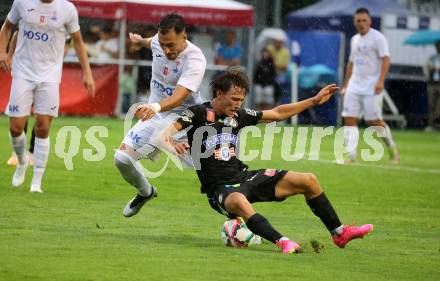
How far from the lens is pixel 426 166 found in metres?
20.9

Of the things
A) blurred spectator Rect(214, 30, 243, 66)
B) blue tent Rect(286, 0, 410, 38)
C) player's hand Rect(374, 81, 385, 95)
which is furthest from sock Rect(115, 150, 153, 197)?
blue tent Rect(286, 0, 410, 38)

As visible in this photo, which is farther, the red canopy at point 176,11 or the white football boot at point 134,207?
the red canopy at point 176,11

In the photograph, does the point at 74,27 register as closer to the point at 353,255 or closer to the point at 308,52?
the point at 353,255

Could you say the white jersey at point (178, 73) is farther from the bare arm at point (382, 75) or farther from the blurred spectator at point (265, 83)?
the blurred spectator at point (265, 83)

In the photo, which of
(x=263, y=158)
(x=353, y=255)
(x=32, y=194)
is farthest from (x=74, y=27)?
(x=263, y=158)

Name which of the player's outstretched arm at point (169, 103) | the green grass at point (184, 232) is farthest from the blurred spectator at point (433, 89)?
the player's outstretched arm at point (169, 103)

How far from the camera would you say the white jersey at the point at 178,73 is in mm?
11633

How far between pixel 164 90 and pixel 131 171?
91 centimetres

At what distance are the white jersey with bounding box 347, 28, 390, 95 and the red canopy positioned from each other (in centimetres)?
1038

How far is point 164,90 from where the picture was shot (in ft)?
39.5

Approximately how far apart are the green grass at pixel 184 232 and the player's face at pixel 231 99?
1.19m

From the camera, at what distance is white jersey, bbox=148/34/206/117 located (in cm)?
1163

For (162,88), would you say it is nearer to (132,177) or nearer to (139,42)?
(139,42)

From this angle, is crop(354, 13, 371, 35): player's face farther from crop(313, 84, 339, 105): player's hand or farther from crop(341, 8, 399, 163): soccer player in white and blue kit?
crop(313, 84, 339, 105): player's hand
